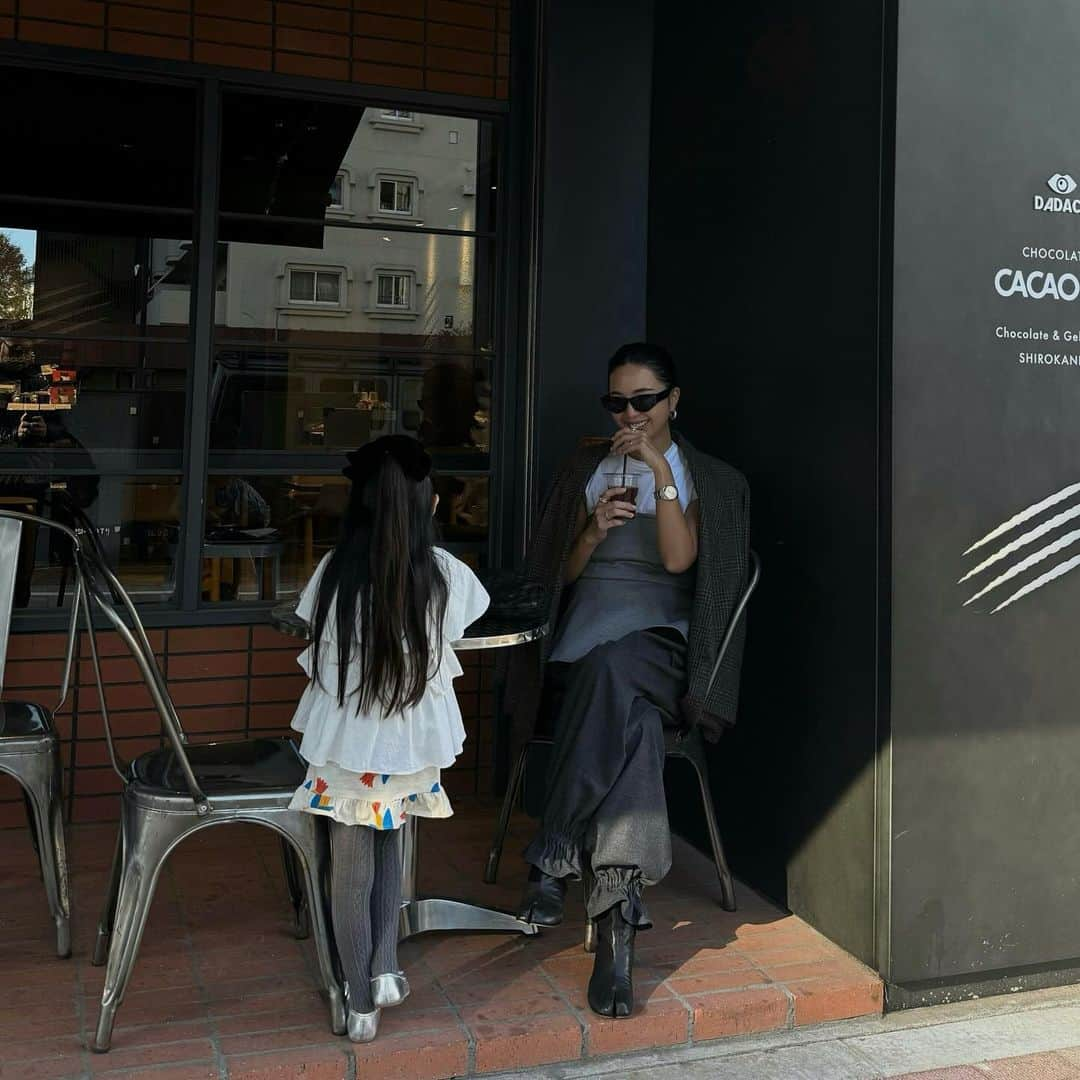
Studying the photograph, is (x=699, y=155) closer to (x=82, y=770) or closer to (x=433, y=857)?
(x=433, y=857)

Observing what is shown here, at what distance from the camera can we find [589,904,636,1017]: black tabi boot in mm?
2584

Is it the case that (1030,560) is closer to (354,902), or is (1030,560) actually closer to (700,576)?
(700,576)

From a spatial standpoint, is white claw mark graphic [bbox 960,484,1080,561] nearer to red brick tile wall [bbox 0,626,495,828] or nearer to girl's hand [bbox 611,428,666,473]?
girl's hand [bbox 611,428,666,473]

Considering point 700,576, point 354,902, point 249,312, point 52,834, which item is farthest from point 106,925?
point 249,312

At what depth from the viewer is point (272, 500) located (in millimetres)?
4008

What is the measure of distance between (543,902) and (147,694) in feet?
5.51

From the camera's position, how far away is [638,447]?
10.1 feet

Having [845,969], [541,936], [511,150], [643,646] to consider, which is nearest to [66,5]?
[511,150]

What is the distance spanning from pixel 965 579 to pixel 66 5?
3.13 m

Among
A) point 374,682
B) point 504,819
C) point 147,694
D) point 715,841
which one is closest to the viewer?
point 374,682

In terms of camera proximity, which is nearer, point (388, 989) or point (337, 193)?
point (388, 989)

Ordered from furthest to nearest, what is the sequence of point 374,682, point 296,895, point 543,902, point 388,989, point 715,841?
1. point 715,841
2. point 296,895
3. point 543,902
4. point 388,989
5. point 374,682

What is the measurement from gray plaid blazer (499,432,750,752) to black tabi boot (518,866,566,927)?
1.50ft

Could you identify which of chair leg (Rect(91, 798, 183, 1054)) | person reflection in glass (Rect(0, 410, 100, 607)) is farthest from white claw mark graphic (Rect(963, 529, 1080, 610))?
person reflection in glass (Rect(0, 410, 100, 607))
